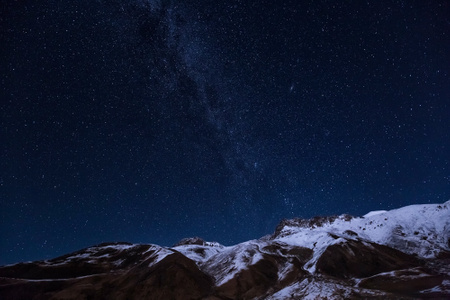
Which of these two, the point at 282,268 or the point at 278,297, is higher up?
the point at 282,268

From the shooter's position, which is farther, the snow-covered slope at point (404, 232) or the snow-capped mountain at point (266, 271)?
the snow-covered slope at point (404, 232)

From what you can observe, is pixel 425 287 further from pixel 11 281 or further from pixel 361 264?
pixel 11 281

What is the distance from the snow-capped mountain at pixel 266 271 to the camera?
2169 inches

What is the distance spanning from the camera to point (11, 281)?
5753cm

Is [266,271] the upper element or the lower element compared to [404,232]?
lower

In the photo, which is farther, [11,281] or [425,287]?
[11,281]

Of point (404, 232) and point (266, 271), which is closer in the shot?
point (266, 271)

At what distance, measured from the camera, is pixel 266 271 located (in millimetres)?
71875

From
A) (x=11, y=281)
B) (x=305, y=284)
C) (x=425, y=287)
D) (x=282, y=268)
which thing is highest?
(x=11, y=281)

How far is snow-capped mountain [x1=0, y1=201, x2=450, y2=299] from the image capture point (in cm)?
5509

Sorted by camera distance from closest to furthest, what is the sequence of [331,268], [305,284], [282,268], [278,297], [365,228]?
[278,297] < [305,284] < [331,268] < [282,268] < [365,228]

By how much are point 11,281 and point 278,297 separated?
61.0m

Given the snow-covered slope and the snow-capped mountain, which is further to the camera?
the snow-covered slope

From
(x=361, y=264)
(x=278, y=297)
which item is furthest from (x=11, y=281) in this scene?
(x=361, y=264)
